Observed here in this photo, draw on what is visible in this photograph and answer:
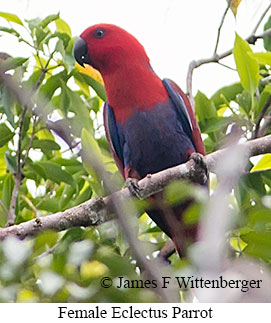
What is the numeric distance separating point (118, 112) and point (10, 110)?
0.71 metres

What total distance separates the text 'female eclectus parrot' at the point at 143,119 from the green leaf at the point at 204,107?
0.39 feet

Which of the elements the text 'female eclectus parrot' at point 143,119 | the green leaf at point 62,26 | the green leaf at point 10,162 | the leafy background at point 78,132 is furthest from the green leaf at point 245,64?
the green leaf at point 10,162

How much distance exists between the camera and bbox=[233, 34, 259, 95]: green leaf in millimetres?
1941

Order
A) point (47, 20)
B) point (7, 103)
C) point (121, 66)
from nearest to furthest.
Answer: point (7, 103)
point (47, 20)
point (121, 66)

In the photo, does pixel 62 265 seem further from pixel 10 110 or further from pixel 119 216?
pixel 10 110

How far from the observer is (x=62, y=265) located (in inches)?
31.5

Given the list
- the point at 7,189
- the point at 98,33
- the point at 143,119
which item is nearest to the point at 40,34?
the point at 7,189

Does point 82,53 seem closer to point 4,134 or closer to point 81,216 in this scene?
point 4,134

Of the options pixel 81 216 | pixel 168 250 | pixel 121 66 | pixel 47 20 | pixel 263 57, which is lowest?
pixel 168 250

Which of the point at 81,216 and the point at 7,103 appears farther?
the point at 7,103

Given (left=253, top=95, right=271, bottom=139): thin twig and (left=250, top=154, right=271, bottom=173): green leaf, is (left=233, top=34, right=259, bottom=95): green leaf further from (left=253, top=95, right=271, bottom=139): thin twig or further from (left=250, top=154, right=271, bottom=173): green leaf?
(left=250, top=154, right=271, bottom=173): green leaf

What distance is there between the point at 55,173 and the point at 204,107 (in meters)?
0.57

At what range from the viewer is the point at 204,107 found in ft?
7.28

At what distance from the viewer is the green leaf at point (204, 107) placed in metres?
2.20
